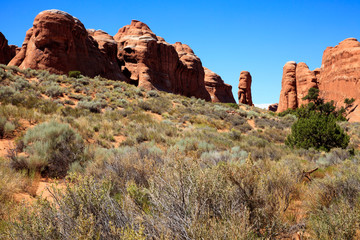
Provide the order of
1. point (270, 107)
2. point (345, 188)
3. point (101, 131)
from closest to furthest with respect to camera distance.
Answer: point (345, 188) < point (101, 131) < point (270, 107)

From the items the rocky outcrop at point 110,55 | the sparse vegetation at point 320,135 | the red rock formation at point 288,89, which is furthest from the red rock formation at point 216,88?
the sparse vegetation at point 320,135

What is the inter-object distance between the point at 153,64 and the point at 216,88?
32661 millimetres

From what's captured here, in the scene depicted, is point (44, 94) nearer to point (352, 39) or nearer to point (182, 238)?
point (182, 238)

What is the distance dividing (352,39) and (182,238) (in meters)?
65.4

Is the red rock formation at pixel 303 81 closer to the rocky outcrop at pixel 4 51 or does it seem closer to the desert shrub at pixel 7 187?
the desert shrub at pixel 7 187

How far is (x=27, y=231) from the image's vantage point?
180cm

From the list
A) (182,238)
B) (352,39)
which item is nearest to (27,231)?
(182,238)

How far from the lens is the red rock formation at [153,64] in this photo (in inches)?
1574

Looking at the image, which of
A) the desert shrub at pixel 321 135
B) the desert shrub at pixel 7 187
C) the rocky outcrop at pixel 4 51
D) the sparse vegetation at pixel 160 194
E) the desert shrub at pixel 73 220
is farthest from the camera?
the rocky outcrop at pixel 4 51

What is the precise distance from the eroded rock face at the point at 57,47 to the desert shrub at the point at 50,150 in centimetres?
2453

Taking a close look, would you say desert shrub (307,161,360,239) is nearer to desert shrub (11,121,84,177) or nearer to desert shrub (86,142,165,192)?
desert shrub (86,142,165,192)

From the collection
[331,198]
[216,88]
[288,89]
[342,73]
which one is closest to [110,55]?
[331,198]

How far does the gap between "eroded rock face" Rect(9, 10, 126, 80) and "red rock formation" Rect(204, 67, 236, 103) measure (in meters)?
43.0

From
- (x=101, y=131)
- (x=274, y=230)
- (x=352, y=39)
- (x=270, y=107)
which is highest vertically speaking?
(x=352, y=39)
